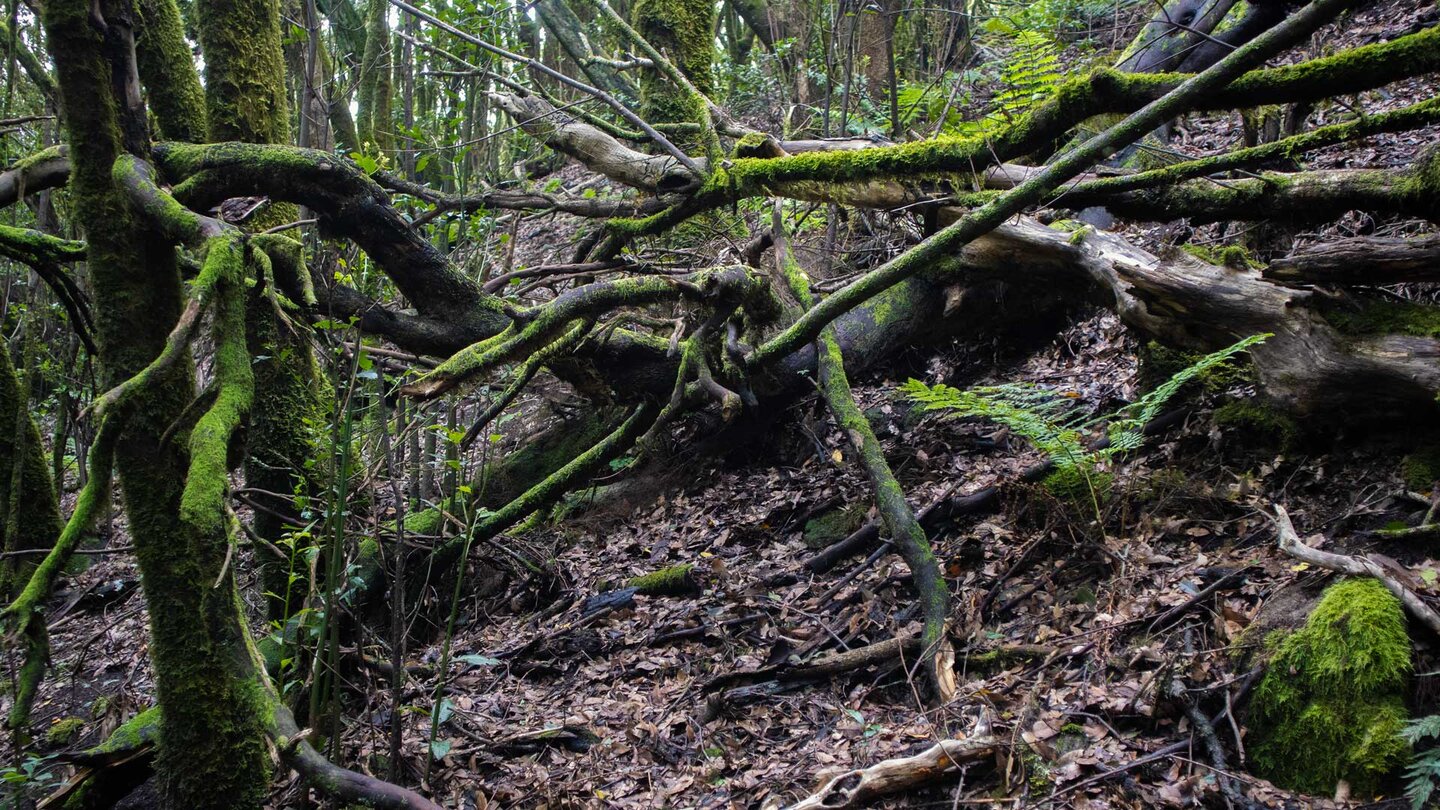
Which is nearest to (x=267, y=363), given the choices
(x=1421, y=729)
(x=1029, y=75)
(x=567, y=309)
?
(x=567, y=309)

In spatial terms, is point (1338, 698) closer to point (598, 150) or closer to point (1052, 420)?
point (1052, 420)

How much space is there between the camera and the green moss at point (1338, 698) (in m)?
2.68

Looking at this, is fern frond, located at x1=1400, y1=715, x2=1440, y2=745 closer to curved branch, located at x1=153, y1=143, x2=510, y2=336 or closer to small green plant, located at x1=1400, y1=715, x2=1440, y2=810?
small green plant, located at x1=1400, y1=715, x2=1440, y2=810

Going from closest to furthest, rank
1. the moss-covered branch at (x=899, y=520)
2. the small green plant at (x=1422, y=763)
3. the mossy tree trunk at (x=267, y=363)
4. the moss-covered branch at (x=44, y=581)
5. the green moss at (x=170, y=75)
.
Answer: the small green plant at (x=1422, y=763) < the moss-covered branch at (x=44, y=581) < the moss-covered branch at (x=899, y=520) < the mossy tree trunk at (x=267, y=363) < the green moss at (x=170, y=75)

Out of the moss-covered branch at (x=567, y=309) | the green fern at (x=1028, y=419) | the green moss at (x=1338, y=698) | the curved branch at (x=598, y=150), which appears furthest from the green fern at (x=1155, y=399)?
the curved branch at (x=598, y=150)

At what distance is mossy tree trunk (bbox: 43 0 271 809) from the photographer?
11.8 feet

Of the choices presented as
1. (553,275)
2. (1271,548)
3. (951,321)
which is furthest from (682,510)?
(1271,548)

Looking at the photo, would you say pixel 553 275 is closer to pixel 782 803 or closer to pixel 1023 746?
pixel 782 803

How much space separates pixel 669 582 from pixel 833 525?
49.2 inches

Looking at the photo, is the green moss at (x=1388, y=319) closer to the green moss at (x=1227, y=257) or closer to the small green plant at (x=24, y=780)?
the green moss at (x=1227, y=257)

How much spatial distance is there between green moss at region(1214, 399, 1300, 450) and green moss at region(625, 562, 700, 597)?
3.45m

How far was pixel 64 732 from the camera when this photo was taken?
5.81 meters

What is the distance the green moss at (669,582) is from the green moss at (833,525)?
87cm

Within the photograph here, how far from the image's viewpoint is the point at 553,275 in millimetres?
6312
